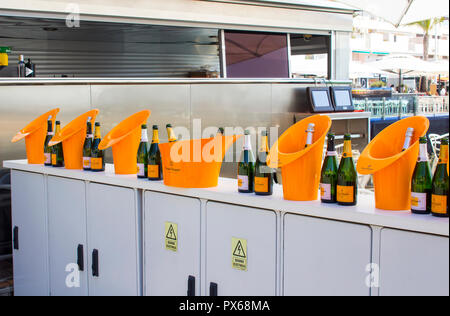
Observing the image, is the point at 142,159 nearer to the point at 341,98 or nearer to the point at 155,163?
the point at 155,163

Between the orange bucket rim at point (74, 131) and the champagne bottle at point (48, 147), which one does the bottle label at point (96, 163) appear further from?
the champagne bottle at point (48, 147)

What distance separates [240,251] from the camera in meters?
2.67

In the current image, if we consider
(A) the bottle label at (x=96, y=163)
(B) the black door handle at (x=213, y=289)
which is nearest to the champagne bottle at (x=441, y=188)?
(B) the black door handle at (x=213, y=289)

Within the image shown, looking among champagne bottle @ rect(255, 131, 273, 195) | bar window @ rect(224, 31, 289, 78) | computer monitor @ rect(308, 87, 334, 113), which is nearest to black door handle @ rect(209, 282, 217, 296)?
champagne bottle @ rect(255, 131, 273, 195)

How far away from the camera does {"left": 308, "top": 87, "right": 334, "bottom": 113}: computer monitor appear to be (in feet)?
23.8

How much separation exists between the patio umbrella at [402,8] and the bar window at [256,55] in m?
2.37

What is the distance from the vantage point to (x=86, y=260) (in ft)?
11.5

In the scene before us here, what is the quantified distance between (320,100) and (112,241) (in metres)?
4.64

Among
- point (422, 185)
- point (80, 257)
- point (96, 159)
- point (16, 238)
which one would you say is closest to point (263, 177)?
point (422, 185)
